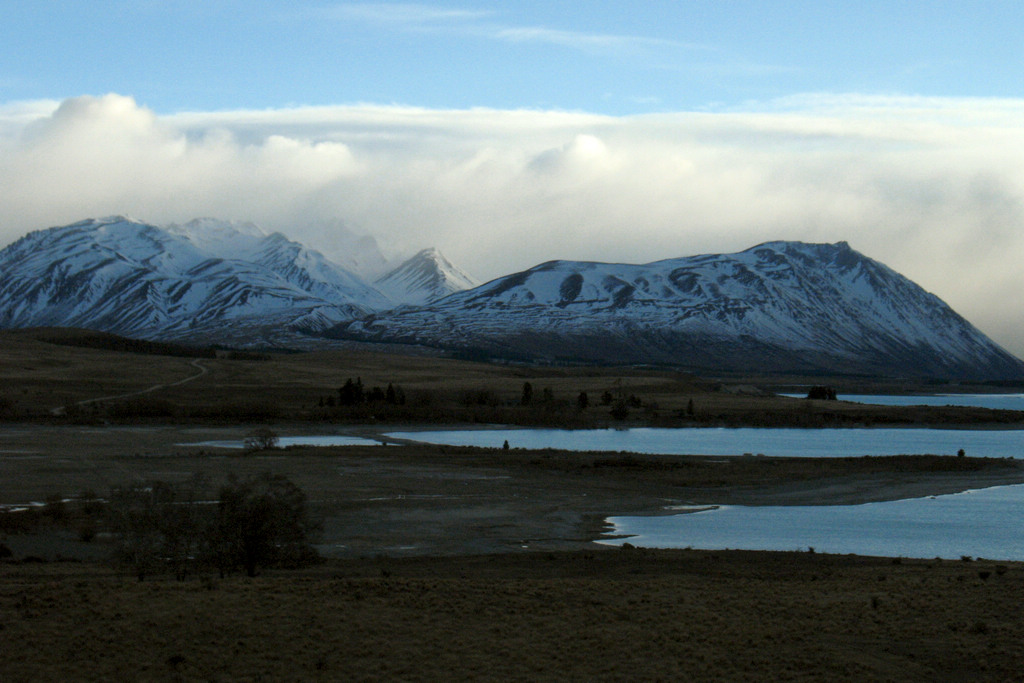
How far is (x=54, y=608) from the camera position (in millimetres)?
24734

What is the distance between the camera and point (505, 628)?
82.6ft

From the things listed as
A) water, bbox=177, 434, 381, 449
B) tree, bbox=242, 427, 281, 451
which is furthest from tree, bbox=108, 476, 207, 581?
water, bbox=177, 434, 381, 449

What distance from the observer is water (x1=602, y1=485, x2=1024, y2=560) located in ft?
138

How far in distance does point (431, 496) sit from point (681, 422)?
73.1m

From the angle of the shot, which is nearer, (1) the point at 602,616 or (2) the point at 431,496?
(1) the point at 602,616

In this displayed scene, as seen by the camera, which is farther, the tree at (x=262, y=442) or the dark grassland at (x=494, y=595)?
the tree at (x=262, y=442)

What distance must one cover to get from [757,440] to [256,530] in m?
79.3

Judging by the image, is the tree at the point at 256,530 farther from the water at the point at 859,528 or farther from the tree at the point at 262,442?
the tree at the point at 262,442

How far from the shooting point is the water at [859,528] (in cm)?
4209

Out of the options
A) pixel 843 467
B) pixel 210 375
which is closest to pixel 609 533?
pixel 843 467

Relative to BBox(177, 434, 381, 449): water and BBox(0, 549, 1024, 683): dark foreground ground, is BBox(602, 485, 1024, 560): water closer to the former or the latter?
BBox(0, 549, 1024, 683): dark foreground ground

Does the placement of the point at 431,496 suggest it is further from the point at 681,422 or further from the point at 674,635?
the point at 681,422

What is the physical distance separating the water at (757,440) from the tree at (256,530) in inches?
2184

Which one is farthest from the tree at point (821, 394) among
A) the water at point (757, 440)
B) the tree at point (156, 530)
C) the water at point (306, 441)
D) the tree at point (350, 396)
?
the tree at point (156, 530)
